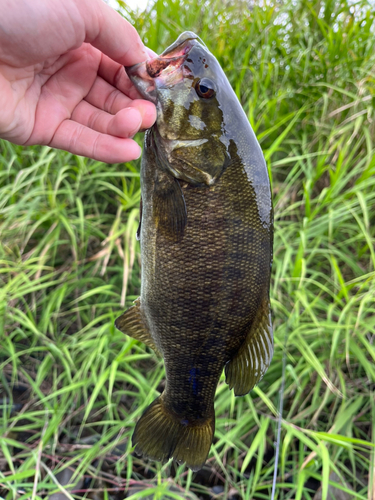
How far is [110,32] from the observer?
114cm

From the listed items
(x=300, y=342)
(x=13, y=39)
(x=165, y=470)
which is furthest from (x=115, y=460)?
(x=13, y=39)

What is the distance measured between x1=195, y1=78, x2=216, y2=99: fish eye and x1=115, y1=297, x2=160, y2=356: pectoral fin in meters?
0.79

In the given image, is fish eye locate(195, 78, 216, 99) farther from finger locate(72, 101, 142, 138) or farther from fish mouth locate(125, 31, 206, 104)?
finger locate(72, 101, 142, 138)

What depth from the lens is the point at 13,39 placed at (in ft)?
3.78

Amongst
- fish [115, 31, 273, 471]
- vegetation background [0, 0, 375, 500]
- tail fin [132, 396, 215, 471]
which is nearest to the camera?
fish [115, 31, 273, 471]

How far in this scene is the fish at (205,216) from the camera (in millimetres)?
1075

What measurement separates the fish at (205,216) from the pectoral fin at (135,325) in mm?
184

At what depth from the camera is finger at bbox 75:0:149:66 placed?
1130mm

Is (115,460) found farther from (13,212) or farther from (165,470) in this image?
(13,212)

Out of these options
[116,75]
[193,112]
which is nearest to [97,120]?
[116,75]

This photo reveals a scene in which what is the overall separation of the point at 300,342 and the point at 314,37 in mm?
2459

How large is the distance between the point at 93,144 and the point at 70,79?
13.3 inches

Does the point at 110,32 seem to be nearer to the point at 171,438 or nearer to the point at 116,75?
the point at 116,75

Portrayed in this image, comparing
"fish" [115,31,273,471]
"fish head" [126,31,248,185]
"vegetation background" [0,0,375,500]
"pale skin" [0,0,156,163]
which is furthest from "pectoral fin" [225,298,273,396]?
"pale skin" [0,0,156,163]
